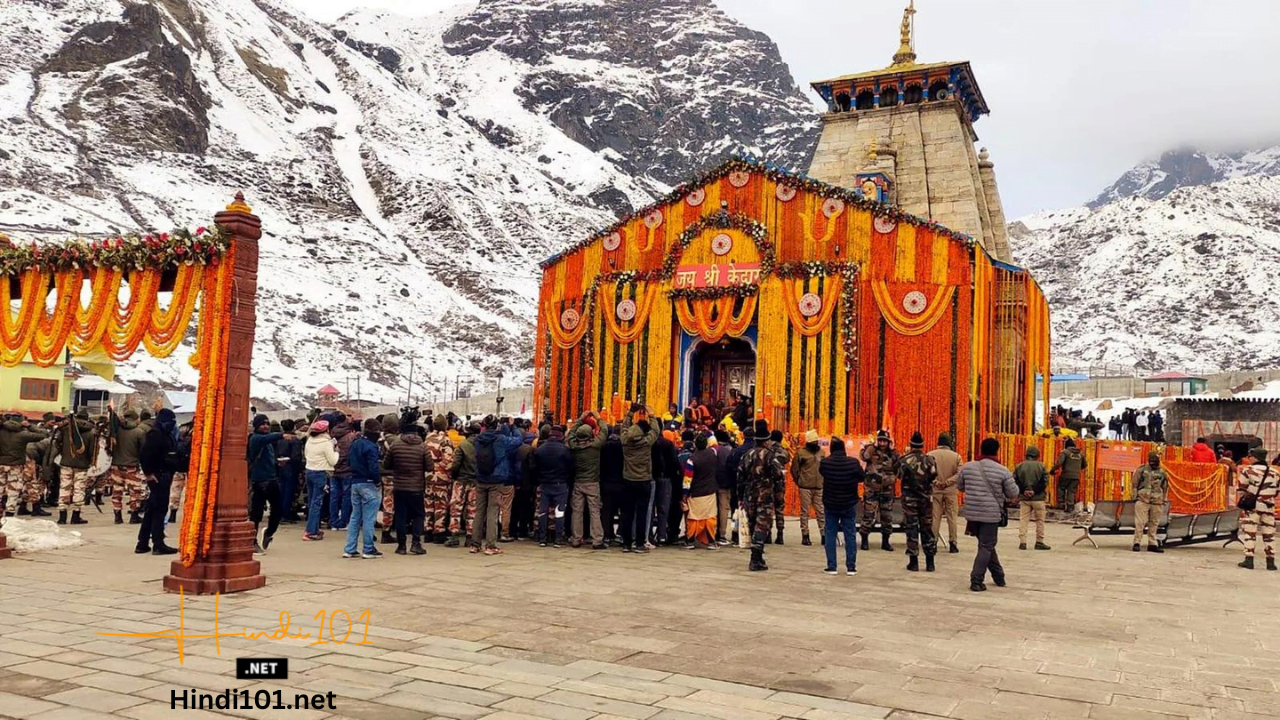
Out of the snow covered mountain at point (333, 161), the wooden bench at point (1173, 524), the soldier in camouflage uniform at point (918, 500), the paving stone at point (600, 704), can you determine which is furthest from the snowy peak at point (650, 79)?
the paving stone at point (600, 704)

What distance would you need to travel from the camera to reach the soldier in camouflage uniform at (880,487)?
11.6 metres

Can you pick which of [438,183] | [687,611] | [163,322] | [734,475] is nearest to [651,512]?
[734,475]

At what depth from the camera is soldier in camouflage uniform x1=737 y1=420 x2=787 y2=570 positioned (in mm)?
9711

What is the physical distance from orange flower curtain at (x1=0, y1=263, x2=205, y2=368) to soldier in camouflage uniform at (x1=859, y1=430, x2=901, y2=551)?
777 centimetres

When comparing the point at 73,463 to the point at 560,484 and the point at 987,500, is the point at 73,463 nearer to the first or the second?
the point at 560,484

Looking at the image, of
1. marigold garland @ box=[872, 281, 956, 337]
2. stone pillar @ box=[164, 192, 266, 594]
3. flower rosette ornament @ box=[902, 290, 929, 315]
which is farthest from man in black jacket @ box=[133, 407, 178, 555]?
flower rosette ornament @ box=[902, 290, 929, 315]

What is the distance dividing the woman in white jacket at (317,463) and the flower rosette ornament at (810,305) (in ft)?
34.6

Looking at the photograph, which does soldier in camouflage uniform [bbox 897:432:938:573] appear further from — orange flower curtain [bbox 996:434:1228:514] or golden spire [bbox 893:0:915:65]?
golden spire [bbox 893:0:915:65]

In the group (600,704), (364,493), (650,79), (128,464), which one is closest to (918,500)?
(364,493)

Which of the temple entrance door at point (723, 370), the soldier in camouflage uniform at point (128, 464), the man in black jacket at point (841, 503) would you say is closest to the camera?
the man in black jacket at point (841, 503)

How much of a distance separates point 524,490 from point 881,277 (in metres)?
9.60

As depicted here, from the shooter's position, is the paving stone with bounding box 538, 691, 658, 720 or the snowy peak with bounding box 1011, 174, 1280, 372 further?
the snowy peak with bounding box 1011, 174, 1280, 372

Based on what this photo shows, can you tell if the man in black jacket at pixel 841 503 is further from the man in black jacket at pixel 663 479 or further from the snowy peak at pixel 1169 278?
the snowy peak at pixel 1169 278

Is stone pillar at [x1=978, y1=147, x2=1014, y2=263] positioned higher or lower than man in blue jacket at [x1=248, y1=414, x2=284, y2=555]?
higher
